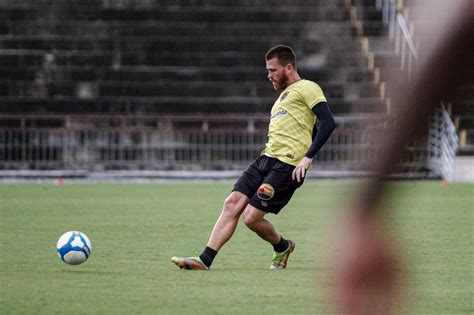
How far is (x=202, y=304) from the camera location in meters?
6.74

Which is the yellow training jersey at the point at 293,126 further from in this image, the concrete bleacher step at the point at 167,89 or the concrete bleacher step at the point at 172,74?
the concrete bleacher step at the point at 172,74

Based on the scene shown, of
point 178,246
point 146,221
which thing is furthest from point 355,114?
point 178,246

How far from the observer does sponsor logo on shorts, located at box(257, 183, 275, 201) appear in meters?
8.95

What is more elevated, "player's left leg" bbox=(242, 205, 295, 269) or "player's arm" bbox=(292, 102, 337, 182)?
"player's arm" bbox=(292, 102, 337, 182)

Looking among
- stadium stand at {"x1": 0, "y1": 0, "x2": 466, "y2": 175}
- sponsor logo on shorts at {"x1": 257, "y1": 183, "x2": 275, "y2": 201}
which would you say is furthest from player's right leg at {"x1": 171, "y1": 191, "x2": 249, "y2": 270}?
stadium stand at {"x1": 0, "y1": 0, "x2": 466, "y2": 175}

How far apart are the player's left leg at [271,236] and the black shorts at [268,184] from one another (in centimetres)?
10

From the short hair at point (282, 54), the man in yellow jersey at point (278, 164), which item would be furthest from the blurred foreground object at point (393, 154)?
the short hair at point (282, 54)

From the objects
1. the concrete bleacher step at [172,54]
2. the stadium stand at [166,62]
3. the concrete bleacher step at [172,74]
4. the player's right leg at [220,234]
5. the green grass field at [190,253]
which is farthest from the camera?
the concrete bleacher step at [172,74]

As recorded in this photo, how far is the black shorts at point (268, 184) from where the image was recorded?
897 centimetres

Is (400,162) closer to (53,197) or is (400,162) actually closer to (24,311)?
(24,311)

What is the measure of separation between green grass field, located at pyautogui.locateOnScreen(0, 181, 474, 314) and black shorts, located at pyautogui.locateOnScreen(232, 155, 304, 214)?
532 millimetres

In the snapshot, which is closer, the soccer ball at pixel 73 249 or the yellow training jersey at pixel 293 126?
the soccer ball at pixel 73 249

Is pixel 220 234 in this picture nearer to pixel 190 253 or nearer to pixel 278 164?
pixel 278 164

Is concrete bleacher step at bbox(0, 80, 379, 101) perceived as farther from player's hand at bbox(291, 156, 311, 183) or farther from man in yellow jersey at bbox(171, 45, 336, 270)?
player's hand at bbox(291, 156, 311, 183)
